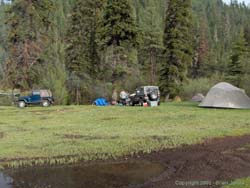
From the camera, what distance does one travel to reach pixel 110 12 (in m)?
34.5

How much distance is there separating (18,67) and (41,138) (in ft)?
66.2

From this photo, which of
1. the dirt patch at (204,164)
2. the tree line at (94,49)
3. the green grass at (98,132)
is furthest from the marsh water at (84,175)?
the tree line at (94,49)

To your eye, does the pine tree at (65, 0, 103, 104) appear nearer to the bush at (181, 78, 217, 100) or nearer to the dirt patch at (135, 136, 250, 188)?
the bush at (181, 78, 217, 100)

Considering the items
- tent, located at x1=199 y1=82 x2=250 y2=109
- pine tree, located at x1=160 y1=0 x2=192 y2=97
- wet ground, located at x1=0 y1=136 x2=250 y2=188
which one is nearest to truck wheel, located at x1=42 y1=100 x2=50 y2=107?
tent, located at x1=199 y1=82 x2=250 y2=109

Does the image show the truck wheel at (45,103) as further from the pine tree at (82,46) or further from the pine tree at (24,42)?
the pine tree at (82,46)

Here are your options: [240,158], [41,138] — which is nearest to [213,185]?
[240,158]

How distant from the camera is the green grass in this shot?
1120 centimetres

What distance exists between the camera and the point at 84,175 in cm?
909

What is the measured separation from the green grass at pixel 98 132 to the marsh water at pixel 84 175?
77 centimetres

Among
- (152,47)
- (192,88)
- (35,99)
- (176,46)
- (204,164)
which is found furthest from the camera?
(152,47)

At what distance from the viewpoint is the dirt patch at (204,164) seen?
8.12 m

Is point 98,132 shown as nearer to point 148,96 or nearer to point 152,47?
point 148,96

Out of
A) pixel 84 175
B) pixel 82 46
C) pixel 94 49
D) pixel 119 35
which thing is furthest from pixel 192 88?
pixel 84 175

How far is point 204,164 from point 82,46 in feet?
102
